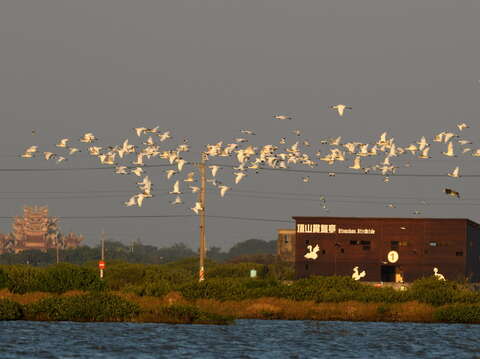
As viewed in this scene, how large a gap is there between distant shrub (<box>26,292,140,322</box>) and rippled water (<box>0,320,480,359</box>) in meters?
0.75

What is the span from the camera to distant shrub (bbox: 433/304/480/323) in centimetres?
7569

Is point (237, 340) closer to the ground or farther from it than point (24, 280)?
closer to the ground

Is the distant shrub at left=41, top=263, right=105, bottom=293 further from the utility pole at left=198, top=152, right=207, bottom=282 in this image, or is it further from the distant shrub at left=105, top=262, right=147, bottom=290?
the distant shrub at left=105, top=262, right=147, bottom=290

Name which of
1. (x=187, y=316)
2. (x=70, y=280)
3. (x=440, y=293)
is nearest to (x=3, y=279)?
(x=70, y=280)

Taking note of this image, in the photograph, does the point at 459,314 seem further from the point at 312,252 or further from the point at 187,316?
the point at 312,252

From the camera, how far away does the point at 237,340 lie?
58656 mm

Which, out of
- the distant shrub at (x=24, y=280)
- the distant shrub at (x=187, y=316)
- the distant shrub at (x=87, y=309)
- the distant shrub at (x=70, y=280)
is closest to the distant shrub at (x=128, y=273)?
the distant shrub at (x=24, y=280)

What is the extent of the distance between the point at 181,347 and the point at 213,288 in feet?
90.7

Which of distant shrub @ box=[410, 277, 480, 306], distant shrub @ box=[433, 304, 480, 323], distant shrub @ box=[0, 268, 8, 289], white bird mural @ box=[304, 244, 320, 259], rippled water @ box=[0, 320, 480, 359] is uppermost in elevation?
white bird mural @ box=[304, 244, 320, 259]

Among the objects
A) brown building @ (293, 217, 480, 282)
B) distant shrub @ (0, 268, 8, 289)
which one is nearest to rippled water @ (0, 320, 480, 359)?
distant shrub @ (0, 268, 8, 289)

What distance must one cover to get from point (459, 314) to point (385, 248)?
8253cm

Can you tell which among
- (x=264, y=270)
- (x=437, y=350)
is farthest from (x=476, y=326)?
(x=264, y=270)

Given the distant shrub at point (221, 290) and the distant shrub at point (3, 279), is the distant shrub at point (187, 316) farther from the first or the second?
the distant shrub at point (3, 279)

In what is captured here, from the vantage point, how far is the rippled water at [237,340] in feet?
169
